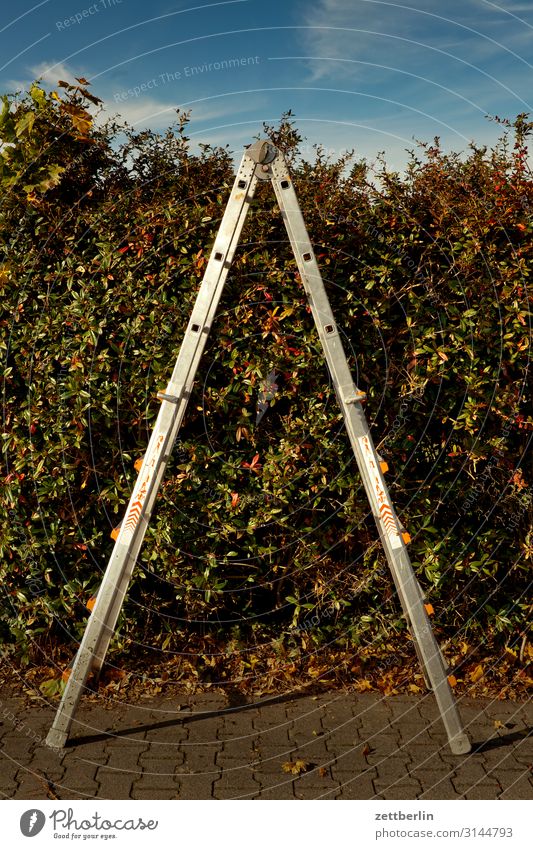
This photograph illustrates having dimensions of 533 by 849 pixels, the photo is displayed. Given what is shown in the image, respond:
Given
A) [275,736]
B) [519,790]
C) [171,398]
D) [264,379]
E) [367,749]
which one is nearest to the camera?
[519,790]

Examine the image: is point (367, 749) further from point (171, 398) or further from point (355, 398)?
point (171, 398)

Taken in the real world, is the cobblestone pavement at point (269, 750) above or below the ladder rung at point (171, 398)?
below

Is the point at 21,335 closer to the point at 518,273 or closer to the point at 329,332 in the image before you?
the point at 329,332

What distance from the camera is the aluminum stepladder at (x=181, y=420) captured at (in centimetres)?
453

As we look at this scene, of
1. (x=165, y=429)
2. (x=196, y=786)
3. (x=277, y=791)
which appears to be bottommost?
(x=196, y=786)

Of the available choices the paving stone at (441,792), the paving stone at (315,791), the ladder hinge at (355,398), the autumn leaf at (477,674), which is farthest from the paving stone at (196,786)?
the ladder hinge at (355,398)

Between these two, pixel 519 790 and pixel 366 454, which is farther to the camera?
pixel 366 454

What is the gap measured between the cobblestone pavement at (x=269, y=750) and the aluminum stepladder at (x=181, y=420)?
212mm

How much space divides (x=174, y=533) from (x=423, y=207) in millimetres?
2551

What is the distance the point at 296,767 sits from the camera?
4.42m

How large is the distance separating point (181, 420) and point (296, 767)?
6.20ft

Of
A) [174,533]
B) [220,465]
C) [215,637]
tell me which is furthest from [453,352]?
[215,637]

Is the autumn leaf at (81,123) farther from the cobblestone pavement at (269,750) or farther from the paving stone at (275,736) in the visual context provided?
the paving stone at (275,736)

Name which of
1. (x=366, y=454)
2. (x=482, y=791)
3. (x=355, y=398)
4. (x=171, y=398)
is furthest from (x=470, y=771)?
(x=171, y=398)
